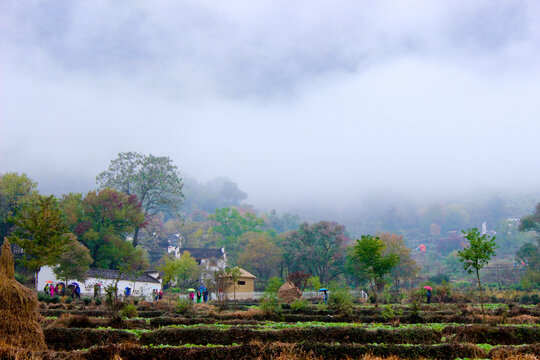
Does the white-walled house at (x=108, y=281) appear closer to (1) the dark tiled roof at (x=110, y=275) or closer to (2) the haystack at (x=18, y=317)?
(1) the dark tiled roof at (x=110, y=275)

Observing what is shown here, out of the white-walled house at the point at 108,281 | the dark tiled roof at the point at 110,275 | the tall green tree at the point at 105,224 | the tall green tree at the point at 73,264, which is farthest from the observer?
the tall green tree at the point at 105,224

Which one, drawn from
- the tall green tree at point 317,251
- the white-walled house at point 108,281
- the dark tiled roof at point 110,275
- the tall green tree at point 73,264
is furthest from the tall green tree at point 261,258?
the tall green tree at point 73,264

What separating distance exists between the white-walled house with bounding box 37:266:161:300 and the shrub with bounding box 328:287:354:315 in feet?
59.5

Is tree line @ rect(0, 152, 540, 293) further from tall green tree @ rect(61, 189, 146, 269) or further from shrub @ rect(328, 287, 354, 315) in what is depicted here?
shrub @ rect(328, 287, 354, 315)

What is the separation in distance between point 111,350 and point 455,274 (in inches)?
3277

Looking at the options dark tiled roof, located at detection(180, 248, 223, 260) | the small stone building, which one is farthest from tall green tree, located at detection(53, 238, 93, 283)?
dark tiled roof, located at detection(180, 248, 223, 260)

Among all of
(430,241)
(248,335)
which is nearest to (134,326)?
(248,335)

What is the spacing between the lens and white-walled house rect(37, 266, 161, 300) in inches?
1674

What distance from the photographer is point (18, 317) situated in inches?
456

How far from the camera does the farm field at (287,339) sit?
10.2 m

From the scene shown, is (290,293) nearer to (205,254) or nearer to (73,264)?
(73,264)

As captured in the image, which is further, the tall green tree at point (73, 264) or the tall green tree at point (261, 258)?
the tall green tree at point (261, 258)

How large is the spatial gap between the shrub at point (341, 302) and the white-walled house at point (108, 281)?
18132mm

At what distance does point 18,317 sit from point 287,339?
25.9ft
